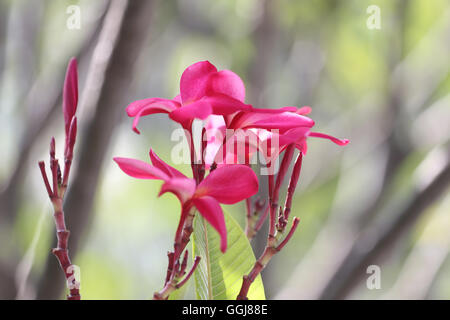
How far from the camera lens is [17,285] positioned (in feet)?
3.86

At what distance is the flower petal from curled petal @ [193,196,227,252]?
0.08m

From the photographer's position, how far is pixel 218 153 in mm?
371

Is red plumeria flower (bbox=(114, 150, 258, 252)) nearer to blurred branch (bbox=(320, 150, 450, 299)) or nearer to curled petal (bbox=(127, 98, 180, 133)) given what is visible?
curled petal (bbox=(127, 98, 180, 133))

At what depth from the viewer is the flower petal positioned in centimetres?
37

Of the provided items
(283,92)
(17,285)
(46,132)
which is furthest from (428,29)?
(17,285)

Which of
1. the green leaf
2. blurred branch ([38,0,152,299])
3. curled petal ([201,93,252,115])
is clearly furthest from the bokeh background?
curled petal ([201,93,252,115])

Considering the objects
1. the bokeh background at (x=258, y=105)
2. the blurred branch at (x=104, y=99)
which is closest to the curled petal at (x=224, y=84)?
the bokeh background at (x=258, y=105)

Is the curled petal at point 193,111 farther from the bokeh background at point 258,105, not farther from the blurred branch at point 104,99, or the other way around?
the blurred branch at point 104,99

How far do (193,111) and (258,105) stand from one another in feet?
3.38

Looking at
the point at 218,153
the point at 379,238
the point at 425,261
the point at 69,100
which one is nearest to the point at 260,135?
the point at 218,153

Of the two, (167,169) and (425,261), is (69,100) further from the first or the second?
(425,261)

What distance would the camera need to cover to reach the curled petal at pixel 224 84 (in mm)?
366

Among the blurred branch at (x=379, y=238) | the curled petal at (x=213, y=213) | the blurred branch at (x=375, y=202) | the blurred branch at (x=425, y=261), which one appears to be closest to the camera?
the curled petal at (x=213, y=213)

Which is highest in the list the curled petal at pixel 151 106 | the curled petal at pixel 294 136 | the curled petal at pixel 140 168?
the curled petal at pixel 151 106
